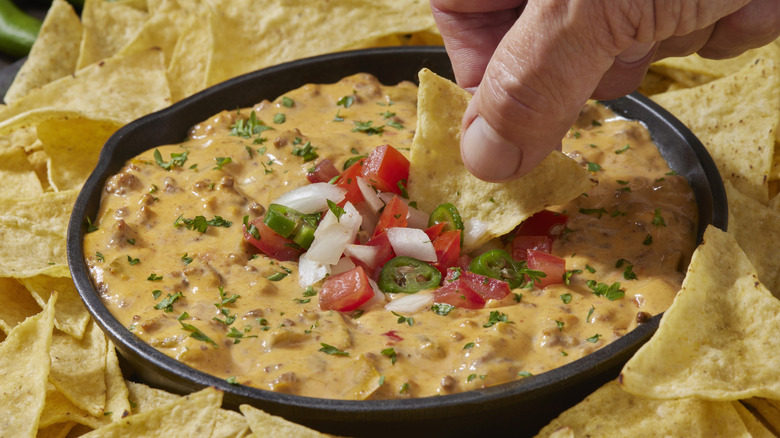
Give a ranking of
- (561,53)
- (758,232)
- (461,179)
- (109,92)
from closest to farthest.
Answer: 1. (561,53)
2. (461,179)
3. (758,232)
4. (109,92)

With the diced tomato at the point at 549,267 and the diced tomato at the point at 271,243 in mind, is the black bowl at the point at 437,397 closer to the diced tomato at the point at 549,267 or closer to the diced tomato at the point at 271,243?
the diced tomato at the point at 549,267

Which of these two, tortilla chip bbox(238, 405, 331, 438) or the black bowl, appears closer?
tortilla chip bbox(238, 405, 331, 438)

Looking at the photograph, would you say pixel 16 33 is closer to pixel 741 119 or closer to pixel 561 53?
pixel 561 53

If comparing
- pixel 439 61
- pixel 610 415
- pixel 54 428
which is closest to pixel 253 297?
pixel 54 428

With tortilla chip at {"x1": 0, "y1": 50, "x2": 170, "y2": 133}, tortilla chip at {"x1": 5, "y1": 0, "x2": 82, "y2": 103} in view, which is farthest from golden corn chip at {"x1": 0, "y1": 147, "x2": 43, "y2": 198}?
tortilla chip at {"x1": 5, "y1": 0, "x2": 82, "y2": 103}

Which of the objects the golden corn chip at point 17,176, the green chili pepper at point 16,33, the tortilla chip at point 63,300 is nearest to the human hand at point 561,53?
the tortilla chip at point 63,300

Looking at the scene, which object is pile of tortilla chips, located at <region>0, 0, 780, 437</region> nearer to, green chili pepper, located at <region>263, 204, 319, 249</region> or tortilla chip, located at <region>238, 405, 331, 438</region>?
tortilla chip, located at <region>238, 405, 331, 438</region>

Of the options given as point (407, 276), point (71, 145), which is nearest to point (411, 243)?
point (407, 276)
